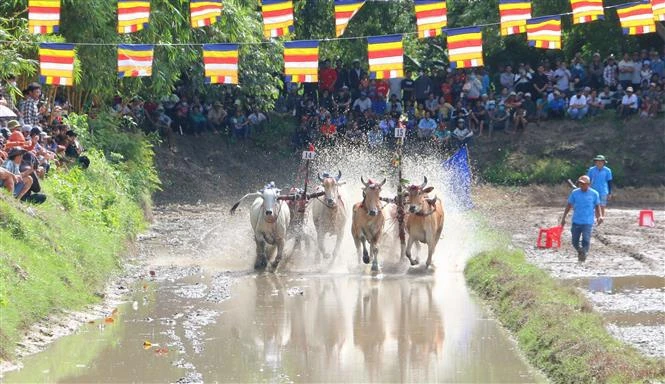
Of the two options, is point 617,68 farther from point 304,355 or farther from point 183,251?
point 304,355

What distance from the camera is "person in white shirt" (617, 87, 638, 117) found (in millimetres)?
34094

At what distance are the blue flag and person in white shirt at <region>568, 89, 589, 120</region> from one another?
25.4ft

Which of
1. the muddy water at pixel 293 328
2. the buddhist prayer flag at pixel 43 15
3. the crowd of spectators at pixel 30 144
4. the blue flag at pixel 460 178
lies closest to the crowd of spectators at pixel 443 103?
the blue flag at pixel 460 178

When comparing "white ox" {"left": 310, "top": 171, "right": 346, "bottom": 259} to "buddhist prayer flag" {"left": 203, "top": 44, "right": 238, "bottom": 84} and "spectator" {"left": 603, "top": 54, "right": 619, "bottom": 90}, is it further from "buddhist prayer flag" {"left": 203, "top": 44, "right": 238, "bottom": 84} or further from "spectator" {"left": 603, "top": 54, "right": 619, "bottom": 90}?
"spectator" {"left": 603, "top": 54, "right": 619, "bottom": 90}

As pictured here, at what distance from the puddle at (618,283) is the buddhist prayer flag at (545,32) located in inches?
192

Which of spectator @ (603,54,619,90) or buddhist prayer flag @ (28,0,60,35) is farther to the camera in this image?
spectator @ (603,54,619,90)

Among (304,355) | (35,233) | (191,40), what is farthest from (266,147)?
(304,355)

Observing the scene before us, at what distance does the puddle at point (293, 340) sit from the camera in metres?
13.1

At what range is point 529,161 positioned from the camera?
34594 mm

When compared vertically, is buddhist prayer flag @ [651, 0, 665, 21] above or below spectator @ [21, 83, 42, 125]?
above

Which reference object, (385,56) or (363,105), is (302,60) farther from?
(363,105)

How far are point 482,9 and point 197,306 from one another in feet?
68.1

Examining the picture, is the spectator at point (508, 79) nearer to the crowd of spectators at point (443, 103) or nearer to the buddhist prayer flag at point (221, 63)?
the crowd of spectators at point (443, 103)

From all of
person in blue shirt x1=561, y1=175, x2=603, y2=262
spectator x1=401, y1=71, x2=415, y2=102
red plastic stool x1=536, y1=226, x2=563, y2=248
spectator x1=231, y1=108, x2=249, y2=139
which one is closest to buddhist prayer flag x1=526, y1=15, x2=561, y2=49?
person in blue shirt x1=561, y1=175, x2=603, y2=262
